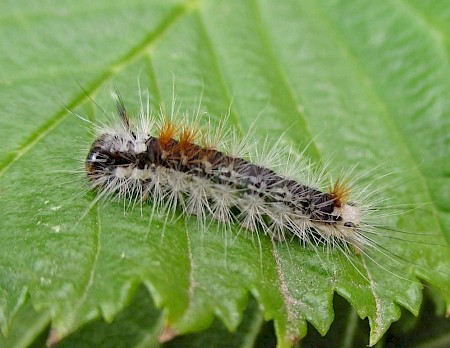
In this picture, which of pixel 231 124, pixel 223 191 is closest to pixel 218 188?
pixel 223 191

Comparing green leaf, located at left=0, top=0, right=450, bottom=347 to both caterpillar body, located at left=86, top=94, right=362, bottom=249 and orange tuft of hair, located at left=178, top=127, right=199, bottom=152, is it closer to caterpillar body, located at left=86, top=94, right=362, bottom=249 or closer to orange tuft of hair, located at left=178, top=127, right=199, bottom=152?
caterpillar body, located at left=86, top=94, right=362, bottom=249

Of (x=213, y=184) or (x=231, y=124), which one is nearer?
(x=213, y=184)

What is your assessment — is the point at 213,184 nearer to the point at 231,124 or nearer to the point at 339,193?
the point at 231,124

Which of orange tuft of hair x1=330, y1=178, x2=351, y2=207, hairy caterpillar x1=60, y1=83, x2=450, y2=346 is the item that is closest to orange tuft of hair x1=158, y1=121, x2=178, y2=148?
hairy caterpillar x1=60, y1=83, x2=450, y2=346

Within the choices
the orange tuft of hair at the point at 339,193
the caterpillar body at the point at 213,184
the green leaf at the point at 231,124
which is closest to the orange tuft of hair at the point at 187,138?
the caterpillar body at the point at 213,184

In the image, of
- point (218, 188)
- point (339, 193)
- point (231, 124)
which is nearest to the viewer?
point (218, 188)

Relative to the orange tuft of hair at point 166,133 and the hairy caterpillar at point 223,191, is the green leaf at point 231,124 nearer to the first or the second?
the hairy caterpillar at point 223,191

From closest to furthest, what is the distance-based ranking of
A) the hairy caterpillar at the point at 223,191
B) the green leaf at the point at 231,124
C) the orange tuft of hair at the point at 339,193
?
the green leaf at the point at 231,124, the hairy caterpillar at the point at 223,191, the orange tuft of hair at the point at 339,193
